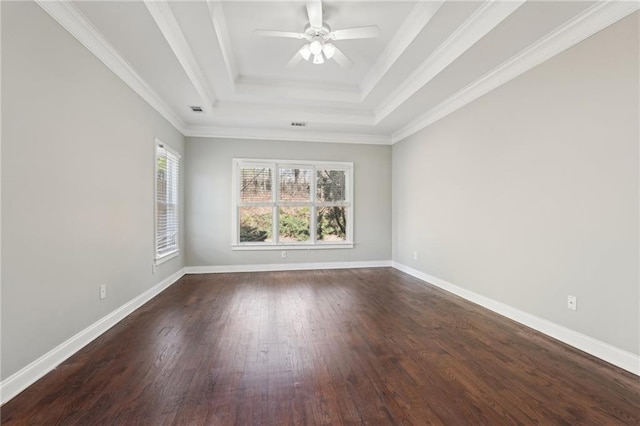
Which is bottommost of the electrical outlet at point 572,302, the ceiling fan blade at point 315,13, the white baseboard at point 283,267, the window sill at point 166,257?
the white baseboard at point 283,267

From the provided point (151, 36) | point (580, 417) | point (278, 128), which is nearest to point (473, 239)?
point (580, 417)

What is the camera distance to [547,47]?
8.67ft

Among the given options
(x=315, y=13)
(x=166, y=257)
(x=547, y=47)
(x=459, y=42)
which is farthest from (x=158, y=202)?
(x=547, y=47)

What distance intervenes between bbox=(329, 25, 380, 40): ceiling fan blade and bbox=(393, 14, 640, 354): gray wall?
5.24 ft

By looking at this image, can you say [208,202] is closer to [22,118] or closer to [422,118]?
[22,118]

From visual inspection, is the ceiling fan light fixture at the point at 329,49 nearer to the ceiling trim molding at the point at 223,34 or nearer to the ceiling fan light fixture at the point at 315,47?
the ceiling fan light fixture at the point at 315,47

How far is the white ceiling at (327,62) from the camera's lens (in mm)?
2342

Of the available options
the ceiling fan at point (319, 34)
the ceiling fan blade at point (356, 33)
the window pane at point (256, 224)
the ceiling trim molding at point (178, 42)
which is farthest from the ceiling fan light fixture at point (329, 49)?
the window pane at point (256, 224)

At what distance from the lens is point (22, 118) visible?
185cm

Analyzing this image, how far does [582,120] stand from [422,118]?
8.21 feet

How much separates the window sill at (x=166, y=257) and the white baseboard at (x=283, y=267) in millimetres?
631

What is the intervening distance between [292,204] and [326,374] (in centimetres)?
391

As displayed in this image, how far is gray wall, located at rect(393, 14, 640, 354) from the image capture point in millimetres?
2143

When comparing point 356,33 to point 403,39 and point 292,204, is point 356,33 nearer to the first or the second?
point 403,39
